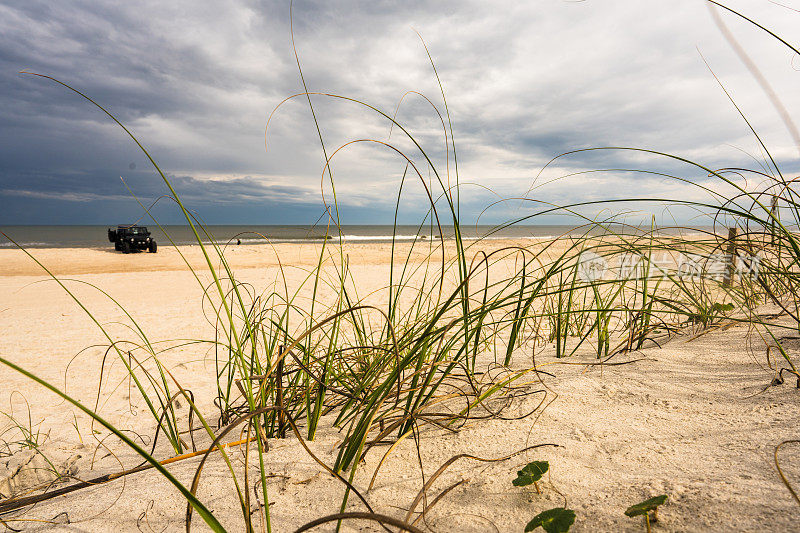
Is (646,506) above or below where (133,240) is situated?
below

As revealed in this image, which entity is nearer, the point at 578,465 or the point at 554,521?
the point at 554,521

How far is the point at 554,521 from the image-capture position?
2.38ft

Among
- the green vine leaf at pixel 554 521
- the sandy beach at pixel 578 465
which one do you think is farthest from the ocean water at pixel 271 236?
the green vine leaf at pixel 554 521

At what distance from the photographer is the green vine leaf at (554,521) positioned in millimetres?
707

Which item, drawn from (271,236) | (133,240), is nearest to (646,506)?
(271,236)

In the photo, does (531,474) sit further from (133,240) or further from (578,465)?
(133,240)

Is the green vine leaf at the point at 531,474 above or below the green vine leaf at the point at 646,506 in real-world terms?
below

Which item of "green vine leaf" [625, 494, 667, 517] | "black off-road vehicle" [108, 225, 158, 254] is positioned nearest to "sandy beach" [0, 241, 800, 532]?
"green vine leaf" [625, 494, 667, 517]

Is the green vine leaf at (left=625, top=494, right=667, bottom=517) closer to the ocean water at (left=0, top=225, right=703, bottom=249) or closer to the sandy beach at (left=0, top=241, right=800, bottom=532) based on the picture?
the sandy beach at (left=0, top=241, right=800, bottom=532)

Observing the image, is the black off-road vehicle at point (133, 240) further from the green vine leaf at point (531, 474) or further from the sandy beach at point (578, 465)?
the green vine leaf at point (531, 474)

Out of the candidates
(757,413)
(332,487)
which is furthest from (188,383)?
(757,413)

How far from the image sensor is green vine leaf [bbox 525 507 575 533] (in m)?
0.71

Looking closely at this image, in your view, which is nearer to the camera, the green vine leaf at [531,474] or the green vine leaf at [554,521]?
the green vine leaf at [554,521]

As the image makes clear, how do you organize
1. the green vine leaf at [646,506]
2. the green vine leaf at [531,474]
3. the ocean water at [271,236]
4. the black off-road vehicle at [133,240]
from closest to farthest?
the green vine leaf at [646,506] → the green vine leaf at [531,474] → the ocean water at [271,236] → the black off-road vehicle at [133,240]
